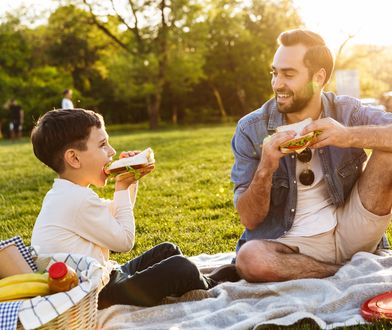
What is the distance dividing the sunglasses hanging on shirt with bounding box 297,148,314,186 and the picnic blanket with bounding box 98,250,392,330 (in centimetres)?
63

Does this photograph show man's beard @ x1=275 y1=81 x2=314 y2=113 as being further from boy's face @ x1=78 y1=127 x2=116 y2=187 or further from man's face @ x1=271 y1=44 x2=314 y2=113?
boy's face @ x1=78 y1=127 x2=116 y2=187

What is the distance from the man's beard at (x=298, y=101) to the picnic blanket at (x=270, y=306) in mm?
1128

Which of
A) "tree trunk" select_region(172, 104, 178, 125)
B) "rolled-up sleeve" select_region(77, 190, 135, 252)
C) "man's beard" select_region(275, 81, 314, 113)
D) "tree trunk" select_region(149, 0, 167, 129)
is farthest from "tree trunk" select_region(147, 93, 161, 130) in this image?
"rolled-up sleeve" select_region(77, 190, 135, 252)

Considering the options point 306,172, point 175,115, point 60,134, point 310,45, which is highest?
point 310,45

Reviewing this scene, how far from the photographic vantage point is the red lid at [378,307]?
3120 millimetres

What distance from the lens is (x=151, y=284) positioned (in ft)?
11.9

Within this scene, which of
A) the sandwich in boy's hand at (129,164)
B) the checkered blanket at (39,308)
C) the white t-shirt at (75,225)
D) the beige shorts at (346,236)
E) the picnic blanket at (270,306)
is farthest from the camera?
the beige shorts at (346,236)

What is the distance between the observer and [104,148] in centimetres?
380

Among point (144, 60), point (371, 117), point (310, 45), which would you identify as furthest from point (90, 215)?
point (144, 60)

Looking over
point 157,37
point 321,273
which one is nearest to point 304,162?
point 321,273

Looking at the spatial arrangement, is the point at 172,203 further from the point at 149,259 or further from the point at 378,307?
the point at 378,307

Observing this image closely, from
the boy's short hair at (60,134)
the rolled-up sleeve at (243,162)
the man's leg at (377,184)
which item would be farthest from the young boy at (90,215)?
the man's leg at (377,184)

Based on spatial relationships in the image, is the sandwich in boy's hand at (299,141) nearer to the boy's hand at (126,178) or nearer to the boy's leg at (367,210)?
the boy's leg at (367,210)

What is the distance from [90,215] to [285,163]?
1.47 m
